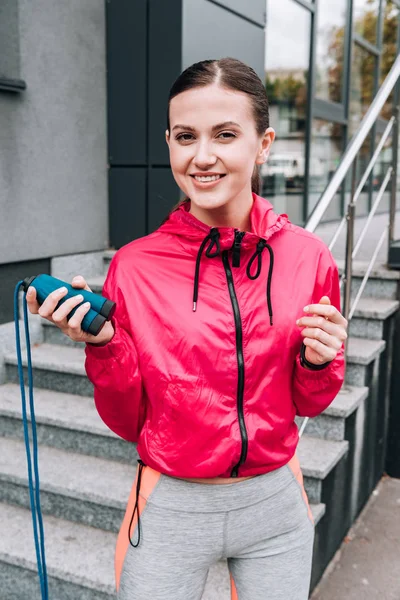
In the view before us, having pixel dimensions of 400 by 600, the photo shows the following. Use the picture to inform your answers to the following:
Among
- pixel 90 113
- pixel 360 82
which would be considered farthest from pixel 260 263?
pixel 360 82

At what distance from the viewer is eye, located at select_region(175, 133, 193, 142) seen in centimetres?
134

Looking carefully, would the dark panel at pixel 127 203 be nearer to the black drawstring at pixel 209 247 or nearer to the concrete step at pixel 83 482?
the concrete step at pixel 83 482

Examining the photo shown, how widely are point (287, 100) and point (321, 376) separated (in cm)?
525

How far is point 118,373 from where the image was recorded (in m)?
1.31

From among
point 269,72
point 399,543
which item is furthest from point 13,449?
point 269,72

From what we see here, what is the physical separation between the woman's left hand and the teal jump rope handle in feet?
1.30

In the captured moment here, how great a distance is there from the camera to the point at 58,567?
8.20ft

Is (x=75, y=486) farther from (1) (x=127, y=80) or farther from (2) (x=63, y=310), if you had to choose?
(1) (x=127, y=80)

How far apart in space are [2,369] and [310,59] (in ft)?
15.1

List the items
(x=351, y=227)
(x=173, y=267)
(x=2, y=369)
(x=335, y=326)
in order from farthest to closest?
(x=2, y=369), (x=351, y=227), (x=173, y=267), (x=335, y=326)

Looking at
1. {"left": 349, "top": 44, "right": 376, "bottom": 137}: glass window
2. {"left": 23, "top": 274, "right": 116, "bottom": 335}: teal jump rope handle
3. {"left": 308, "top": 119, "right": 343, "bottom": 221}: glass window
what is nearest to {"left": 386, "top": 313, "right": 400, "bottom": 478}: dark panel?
{"left": 23, "top": 274, "right": 116, "bottom": 335}: teal jump rope handle

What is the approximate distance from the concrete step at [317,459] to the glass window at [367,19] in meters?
6.13

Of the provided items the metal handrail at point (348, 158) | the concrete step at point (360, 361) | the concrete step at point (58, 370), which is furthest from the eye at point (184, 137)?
the concrete step at point (58, 370)

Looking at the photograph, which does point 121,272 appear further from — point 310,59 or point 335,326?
point 310,59
